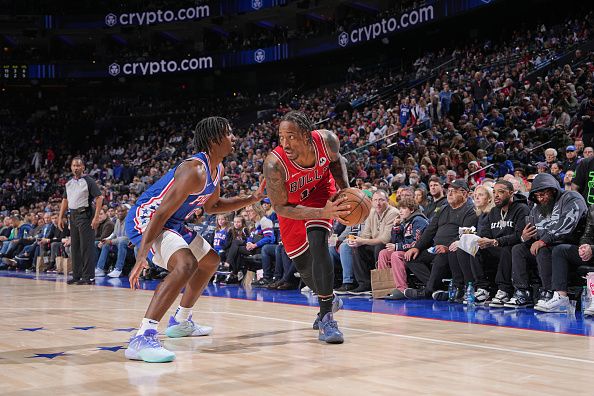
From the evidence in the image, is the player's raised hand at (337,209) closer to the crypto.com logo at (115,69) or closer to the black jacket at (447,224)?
the black jacket at (447,224)

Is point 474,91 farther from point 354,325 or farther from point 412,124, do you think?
point 354,325

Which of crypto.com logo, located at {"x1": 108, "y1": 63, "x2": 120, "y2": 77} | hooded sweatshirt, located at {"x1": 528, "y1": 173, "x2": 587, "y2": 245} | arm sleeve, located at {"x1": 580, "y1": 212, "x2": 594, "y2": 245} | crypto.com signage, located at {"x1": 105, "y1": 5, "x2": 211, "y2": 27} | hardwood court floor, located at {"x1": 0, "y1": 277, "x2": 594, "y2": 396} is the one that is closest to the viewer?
hardwood court floor, located at {"x1": 0, "y1": 277, "x2": 594, "y2": 396}

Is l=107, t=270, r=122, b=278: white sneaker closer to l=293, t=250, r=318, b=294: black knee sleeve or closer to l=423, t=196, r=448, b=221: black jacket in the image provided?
l=423, t=196, r=448, b=221: black jacket

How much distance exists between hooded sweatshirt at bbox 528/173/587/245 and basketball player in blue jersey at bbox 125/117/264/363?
3.06m

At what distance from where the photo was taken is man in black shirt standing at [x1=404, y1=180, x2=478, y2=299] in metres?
7.69

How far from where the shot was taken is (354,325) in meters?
5.70

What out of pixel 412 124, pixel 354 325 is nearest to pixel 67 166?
pixel 412 124

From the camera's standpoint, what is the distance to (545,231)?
6629mm

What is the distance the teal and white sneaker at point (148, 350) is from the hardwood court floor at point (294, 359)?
5cm

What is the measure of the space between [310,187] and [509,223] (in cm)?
305

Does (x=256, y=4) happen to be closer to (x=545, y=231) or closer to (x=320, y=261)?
(x=545, y=231)

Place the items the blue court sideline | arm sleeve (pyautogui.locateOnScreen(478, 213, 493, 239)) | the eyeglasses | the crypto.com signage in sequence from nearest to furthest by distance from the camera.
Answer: the blue court sideline
the eyeglasses
arm sleeve (pyautogui.locateOnScreen(478, 213, 493, 239))
the crypto.com signage

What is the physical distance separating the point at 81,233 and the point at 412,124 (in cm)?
869

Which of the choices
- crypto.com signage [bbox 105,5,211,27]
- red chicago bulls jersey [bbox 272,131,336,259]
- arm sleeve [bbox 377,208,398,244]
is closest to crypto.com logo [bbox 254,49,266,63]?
crypto.com signage [bbox 105,5,211,27]
